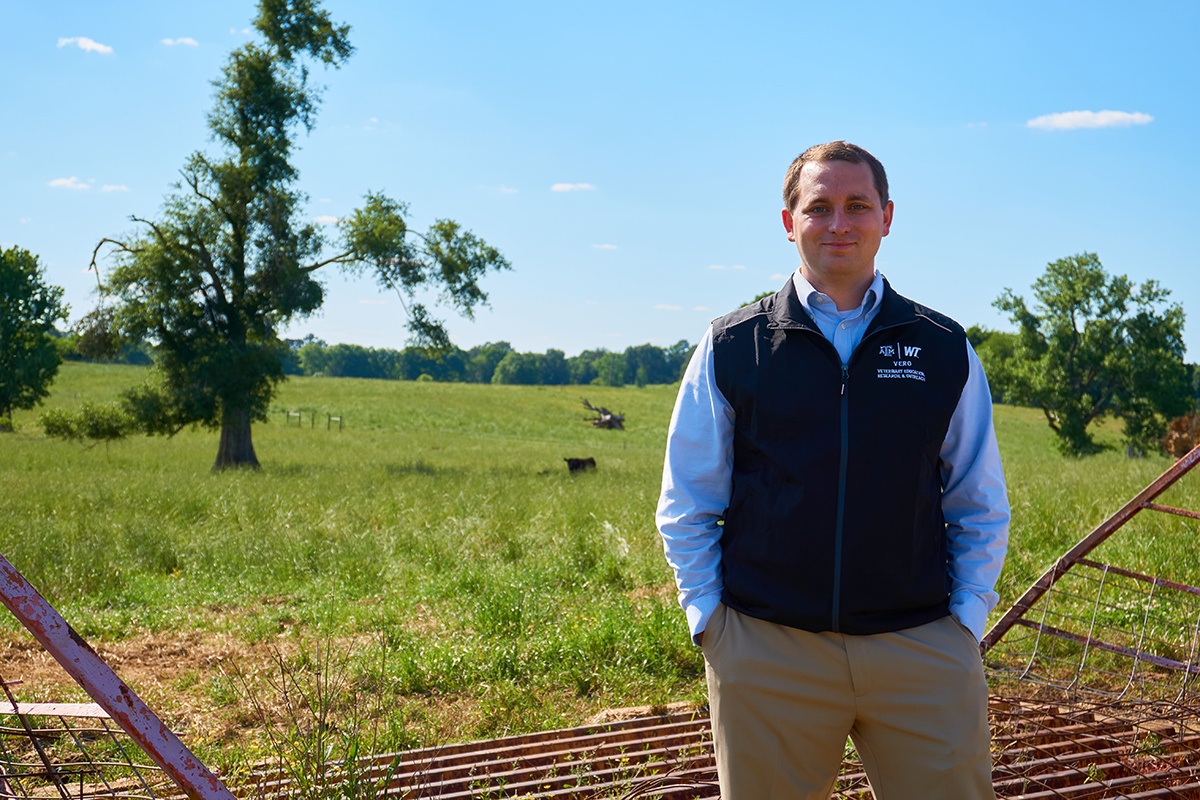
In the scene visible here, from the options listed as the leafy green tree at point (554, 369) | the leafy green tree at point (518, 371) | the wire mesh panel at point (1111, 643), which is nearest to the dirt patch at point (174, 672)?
the wire mesh panel at point (1111, 643)

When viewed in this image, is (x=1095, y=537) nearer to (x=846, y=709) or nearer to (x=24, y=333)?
(x=846, y=709)

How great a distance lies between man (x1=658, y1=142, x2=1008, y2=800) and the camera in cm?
237

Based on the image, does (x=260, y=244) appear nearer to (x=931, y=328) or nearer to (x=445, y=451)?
(x=445, y=451)

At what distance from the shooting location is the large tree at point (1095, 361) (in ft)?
133

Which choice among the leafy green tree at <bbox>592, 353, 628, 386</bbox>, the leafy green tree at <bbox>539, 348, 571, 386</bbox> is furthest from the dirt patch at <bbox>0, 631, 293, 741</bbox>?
the leafy green tree at <bbox>592, 353, 628, 386</bbox>

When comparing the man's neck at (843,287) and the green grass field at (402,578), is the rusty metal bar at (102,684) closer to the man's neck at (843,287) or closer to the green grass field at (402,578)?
the green grass field at (402,578)

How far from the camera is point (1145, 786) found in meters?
3.87

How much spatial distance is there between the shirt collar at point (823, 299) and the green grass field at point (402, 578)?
216 cm

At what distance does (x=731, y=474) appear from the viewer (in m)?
2.60

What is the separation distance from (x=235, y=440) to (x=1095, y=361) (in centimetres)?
3546

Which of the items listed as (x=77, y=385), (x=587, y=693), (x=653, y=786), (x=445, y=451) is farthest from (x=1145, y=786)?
(x=77, y=385)

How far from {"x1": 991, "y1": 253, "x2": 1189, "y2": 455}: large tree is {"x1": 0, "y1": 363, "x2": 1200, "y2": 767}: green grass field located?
24964mm

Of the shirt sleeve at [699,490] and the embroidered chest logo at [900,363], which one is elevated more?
the embroidered chest logo at [900,363]

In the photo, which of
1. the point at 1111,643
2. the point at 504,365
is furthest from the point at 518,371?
the point at 1111,643
